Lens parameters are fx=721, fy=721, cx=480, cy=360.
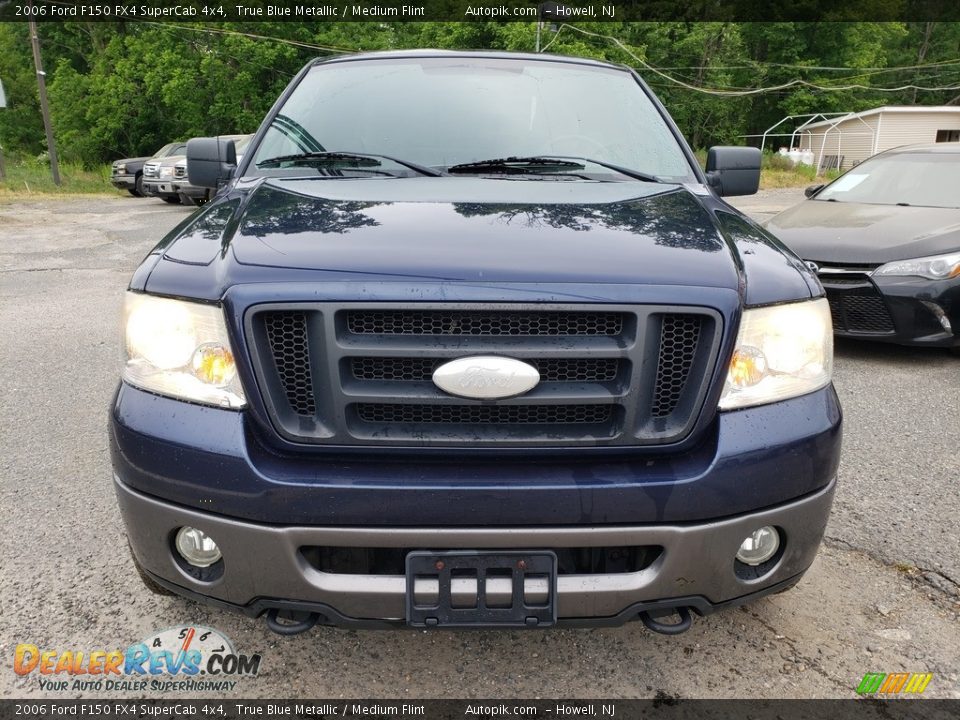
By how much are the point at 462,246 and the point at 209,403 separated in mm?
706

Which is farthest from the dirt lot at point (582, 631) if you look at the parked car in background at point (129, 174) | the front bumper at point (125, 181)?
the front bumper at point (125, 181)

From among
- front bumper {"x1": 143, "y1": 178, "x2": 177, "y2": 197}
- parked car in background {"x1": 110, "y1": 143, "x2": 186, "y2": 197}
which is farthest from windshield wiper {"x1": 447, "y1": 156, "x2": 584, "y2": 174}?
parked car in background {"x1": 110, "y1": 143, "x2": 186, "y2": 197}

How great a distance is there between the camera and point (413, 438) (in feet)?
5.46

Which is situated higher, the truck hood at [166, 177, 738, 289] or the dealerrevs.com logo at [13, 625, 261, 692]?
the truck hood at [166, 177, 738, 289]

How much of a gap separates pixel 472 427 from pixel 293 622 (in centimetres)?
66

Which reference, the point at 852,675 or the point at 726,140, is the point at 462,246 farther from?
the point at 726,140

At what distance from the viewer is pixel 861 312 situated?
195 inches

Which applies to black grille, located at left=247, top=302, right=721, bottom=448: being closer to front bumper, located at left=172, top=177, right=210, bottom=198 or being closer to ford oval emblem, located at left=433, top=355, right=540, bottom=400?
ford oval emblem, located at left=433, top=355, right=540, bottom=400

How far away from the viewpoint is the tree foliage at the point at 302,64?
117 ft

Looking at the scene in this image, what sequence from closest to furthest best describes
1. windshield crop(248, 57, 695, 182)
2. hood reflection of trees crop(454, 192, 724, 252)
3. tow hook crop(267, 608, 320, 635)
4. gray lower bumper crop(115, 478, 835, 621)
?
gray lower bumper crop(115, 478, 835, 621), tow hook crop(267, 608, 320, 635), hood reflection of trees crop(454, 192, 724, 252), windshield crop(248, 57, 695, 182)

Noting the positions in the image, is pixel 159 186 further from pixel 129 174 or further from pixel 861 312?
pixel 861 312

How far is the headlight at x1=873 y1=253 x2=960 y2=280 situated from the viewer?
4773mm

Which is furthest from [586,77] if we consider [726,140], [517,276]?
[726,140]

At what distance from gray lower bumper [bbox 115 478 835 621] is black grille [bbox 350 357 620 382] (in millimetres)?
342
